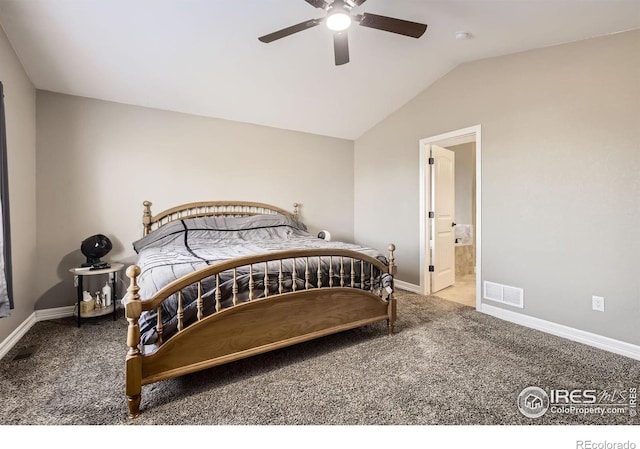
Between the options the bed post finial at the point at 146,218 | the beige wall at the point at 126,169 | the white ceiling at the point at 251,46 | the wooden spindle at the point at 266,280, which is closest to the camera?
the wooden spindle at the point at 266,280

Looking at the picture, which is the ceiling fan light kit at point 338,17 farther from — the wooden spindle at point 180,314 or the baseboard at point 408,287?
the baseboard at point 408,287

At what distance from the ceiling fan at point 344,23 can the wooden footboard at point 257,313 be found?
1517mm

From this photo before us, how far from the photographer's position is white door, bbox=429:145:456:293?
3906mm

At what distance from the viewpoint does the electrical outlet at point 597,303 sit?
2465 mm

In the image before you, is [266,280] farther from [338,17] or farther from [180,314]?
[338,17]

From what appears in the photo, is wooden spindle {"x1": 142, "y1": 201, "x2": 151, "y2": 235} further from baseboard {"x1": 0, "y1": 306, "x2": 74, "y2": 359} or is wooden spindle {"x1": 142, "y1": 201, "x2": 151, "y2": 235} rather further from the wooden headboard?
baseboard {"x1": 0, "y1": 306, "x2": 74, "y2": 359}

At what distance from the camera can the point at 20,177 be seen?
8.87 feet

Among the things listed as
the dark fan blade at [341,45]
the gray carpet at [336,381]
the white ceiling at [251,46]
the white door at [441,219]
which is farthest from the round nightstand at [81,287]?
the white door at [441,219]

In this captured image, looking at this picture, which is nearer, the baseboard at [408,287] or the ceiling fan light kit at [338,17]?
the ceiling fan light kit at [338,17]

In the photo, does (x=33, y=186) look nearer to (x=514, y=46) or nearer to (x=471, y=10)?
(x=471, y=10)

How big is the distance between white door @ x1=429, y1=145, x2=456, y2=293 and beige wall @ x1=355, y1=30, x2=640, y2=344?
48 cm

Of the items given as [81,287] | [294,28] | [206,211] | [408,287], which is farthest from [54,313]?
[408,287]

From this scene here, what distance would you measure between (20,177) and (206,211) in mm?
1710

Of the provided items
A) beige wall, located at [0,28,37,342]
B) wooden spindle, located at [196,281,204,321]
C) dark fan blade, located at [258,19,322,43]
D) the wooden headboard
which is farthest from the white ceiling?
wooden spindle, located at [196,281,204,321]
